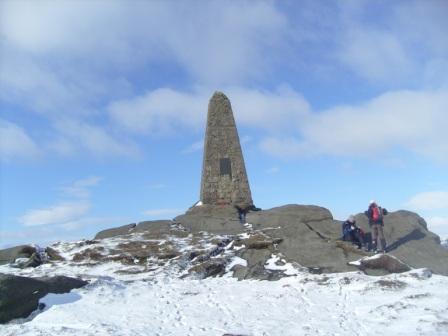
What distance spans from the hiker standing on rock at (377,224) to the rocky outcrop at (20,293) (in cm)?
1241

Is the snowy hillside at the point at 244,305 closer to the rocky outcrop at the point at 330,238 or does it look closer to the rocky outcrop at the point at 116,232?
the rocky outcrop at the point at 330,238

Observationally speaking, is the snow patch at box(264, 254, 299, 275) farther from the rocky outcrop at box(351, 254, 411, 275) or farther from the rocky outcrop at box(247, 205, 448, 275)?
the rocky outcrop at box(351, 254, 411, 275)

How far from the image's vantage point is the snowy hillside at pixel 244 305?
10.9 metres

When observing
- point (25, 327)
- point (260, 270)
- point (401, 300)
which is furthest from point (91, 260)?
point (401, 300)

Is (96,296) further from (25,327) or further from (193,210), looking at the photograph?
(193,210)

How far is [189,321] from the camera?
38.1 feet

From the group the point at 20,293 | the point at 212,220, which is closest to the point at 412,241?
the point at 212,220

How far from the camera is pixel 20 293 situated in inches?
477

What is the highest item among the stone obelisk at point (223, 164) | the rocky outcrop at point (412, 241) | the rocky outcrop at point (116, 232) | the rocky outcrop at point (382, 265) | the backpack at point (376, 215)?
the stone obelisk at point (223, 164)

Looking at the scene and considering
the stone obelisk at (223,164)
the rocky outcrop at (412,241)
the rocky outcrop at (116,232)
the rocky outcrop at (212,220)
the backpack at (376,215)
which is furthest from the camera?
the stone obelisk at (223,164)

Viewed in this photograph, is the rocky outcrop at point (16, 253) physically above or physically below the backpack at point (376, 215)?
below

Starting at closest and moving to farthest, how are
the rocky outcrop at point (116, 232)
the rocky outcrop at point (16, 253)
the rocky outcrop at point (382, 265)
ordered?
the rocky outcrop at point (382, 265) < the rocky outcrop at point (16, 253) < the rocky outcrop at point (116, 232)

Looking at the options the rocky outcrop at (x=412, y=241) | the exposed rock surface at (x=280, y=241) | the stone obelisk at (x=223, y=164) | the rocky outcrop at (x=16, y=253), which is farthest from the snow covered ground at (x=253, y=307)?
the stone obelisk at (x=223, y=164)

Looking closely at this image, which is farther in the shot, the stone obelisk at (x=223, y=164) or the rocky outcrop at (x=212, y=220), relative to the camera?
the stone obelisk at (x=223, y=164)
